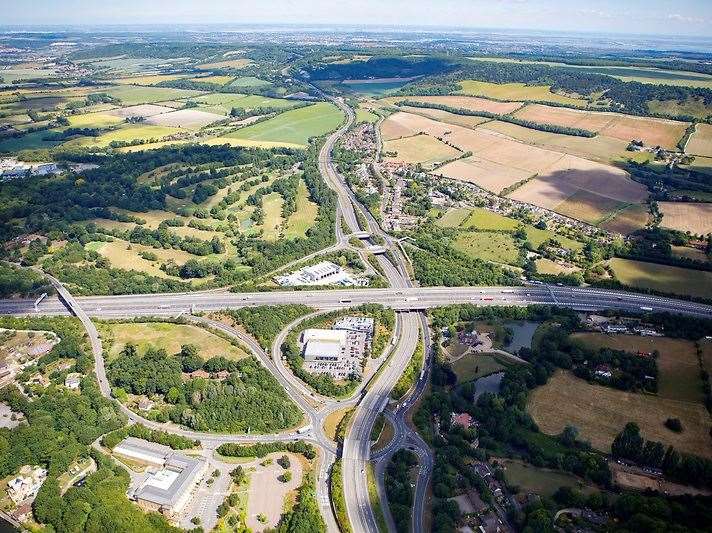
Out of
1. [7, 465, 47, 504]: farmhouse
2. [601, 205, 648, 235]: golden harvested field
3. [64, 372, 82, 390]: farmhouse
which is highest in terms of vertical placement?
[601, 205, 648, 235]: golden harvested field

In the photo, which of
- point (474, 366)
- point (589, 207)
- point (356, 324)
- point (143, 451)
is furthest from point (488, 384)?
point (589, 207)

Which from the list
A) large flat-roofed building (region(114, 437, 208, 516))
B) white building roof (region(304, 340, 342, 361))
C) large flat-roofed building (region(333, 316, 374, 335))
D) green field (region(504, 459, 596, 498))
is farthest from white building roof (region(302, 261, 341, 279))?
green field (region(504, 459, 596, 498))

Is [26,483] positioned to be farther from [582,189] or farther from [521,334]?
[582,189]

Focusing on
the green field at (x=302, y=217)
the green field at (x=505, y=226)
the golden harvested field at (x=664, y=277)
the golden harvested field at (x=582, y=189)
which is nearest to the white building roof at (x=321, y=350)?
the green field at (x=302, y=217)

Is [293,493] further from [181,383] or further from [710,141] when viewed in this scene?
[710,141]

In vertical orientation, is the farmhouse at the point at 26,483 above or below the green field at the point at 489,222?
below

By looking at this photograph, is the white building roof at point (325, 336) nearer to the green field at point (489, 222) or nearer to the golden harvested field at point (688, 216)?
the green field at point (489, 222)

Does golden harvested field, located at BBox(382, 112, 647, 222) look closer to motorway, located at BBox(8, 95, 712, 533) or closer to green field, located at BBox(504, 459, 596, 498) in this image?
motorway, located at BBox(8, 95, 712, 533)
